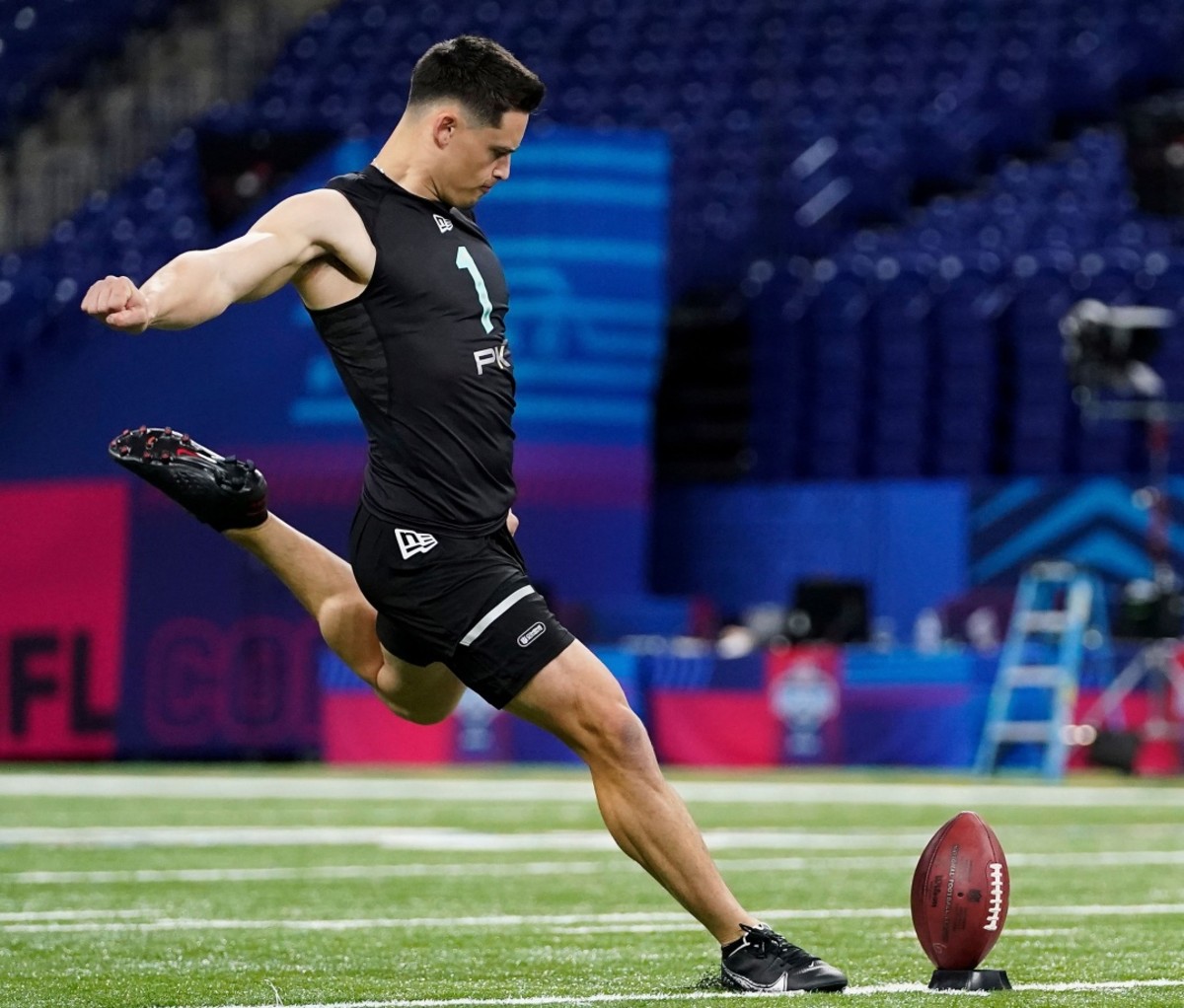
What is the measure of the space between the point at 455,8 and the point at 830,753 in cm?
1149

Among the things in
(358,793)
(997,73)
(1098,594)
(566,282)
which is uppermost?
(997,73)

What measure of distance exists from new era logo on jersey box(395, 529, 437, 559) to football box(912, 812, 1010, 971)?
129 centimetres

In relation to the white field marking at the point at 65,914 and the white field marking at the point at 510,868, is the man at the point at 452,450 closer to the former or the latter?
the white field marking at the point at 65,914

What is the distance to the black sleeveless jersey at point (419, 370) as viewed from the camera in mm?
5188

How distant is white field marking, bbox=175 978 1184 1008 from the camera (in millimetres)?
4828

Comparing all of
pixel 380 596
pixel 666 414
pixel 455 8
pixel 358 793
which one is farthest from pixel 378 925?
pixel 455 8

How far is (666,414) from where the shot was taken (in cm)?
2069

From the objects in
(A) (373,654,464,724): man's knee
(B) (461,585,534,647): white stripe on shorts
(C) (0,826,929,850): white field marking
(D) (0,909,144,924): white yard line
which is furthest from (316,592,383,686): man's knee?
(C) (0,826,929,850): white field marking

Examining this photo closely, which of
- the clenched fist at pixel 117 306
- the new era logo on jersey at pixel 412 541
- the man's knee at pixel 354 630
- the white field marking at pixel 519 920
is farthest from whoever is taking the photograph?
Result: the white field marking at pixel 519 920

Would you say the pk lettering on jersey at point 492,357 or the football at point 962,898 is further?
the pk lettering on jersey at point 492,357

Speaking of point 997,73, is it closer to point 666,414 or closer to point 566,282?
point 666,414

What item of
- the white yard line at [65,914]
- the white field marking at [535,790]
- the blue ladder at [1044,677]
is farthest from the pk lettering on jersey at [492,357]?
the blue ladder at [1044,677]

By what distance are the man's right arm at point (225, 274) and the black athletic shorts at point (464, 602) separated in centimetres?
66

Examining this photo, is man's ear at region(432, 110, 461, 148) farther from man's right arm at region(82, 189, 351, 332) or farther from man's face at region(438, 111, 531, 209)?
man's right arm at region(82, 189, 351, 332)
